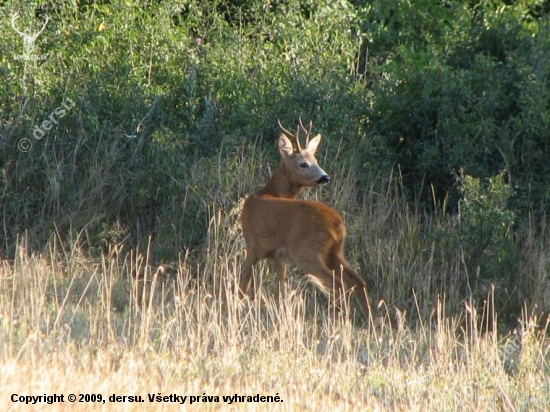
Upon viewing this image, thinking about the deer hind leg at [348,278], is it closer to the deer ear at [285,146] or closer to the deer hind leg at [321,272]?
the deer hind leg at [321,272]

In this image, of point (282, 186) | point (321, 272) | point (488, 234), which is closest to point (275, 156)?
point (282, 186)

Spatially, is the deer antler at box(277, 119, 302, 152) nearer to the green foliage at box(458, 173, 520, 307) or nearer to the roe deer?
the roe deer

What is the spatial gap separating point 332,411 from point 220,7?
30.4 ft

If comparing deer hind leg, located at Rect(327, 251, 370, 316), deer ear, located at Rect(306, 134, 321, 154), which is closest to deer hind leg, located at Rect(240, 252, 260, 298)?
deer hind leg, located at Rect(327, 251, 370, 316)

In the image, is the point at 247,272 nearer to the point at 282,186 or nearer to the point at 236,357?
the point at 282,186

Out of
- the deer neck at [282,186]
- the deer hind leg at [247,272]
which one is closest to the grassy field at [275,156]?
the deer hind leg at [247,272]

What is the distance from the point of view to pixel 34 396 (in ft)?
17.5

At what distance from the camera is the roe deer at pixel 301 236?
387 inches

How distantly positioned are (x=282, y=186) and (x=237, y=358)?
381 centimetres

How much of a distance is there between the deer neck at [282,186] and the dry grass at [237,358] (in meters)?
1.48

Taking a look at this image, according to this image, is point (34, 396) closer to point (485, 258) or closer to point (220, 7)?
point (485, 258)

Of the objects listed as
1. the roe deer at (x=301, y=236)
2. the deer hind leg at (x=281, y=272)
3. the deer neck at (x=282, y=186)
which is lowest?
the deer hind leg at (x=281, y=272)

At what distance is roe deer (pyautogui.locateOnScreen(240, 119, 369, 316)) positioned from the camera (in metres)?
9.84

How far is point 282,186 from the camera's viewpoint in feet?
35.5
